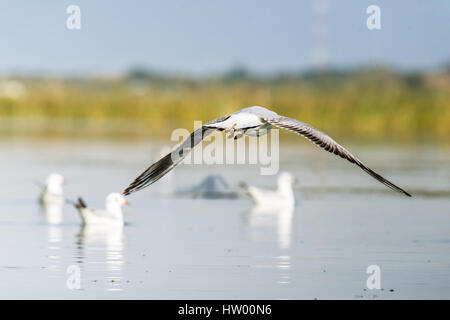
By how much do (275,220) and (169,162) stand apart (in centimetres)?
426

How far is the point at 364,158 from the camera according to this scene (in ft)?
77.8

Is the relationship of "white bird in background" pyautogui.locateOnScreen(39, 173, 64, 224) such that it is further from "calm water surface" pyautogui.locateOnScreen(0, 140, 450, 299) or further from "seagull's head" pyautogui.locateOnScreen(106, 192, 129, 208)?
"seagull's head" pyautogui.locateOnScreen(106, 192, 129, 208)

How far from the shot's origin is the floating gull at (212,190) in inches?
667

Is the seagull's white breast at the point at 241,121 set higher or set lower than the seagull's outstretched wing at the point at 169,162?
higher

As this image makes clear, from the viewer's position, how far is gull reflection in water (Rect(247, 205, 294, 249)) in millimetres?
12398

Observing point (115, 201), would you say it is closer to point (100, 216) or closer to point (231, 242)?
point (100, 216)

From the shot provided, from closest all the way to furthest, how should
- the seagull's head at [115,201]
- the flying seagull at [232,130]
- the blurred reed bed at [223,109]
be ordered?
the flying seagull at [232,130]
the seagull's head at [115,201]
the blurred reed bed at [223,109]

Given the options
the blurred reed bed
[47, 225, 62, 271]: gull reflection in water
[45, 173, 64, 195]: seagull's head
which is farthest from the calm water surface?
the blurred reed bed

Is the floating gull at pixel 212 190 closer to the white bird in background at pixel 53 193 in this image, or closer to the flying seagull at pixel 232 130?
the white bird in background at pixel 53 193

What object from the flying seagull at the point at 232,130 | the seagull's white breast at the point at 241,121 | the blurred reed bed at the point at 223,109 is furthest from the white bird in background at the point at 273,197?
the blurred reed bed at the point at 223,109

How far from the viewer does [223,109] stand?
1452 inches

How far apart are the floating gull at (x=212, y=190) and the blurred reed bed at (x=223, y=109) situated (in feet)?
44.2
